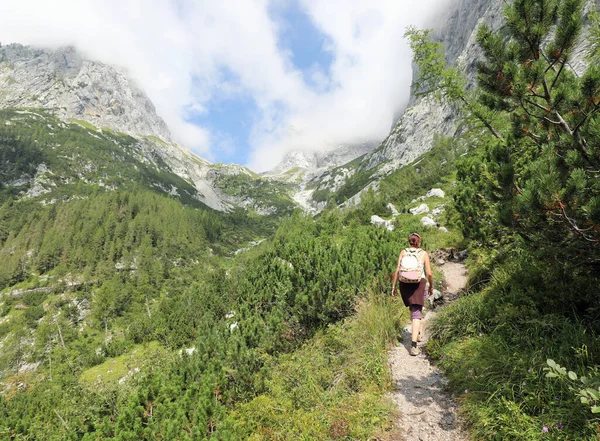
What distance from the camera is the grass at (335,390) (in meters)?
4.62

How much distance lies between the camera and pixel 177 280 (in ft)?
374

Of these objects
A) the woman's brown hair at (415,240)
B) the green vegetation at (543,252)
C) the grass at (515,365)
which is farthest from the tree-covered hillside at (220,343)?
the woman's brown hair at (415,240)

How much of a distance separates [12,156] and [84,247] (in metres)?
91.0

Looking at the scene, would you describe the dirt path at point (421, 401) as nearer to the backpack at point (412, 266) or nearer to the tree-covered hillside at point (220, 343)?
the tree-covered hillside at point (220, 343)

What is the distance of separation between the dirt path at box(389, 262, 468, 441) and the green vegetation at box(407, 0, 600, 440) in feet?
Result: 0.90

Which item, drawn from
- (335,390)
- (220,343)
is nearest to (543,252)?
(335,390)

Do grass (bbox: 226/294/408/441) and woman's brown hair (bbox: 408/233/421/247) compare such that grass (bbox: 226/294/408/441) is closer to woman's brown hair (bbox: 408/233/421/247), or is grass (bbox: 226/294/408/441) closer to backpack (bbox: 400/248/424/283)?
backpack (bbox: 400/248/424/283)

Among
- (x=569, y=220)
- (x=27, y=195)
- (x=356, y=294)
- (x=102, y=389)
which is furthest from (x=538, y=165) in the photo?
(x=27, y=195)

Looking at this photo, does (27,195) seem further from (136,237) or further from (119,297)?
(119,297)

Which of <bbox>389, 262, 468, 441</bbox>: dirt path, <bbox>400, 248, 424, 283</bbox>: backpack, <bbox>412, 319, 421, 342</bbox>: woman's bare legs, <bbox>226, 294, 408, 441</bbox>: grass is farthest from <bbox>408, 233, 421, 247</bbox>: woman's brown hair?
<bbox>389, 262, 468, 441</bbox>: dirt path

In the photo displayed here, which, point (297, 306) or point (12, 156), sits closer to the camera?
point (297, 306)

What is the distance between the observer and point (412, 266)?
6.78 meters

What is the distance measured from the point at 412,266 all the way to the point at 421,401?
2730mm

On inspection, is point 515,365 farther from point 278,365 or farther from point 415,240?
point 278,365
